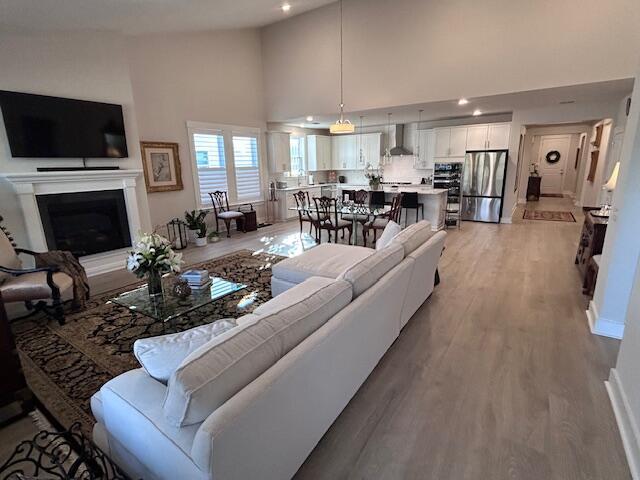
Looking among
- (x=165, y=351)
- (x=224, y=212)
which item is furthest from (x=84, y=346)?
(x=224, y=212)

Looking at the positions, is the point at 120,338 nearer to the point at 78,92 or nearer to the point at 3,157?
the point at 3,157

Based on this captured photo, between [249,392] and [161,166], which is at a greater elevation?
[161,166]

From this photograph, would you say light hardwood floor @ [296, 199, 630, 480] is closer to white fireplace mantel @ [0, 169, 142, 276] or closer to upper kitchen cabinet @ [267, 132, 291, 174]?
white fireplace mantel @ [0, 169, 142, 276]

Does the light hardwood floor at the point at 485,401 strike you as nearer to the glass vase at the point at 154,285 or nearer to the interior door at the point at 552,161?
the glass vase at the point at 154,285

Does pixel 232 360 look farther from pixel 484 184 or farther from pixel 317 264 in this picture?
pixel 484 184

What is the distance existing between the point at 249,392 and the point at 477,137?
27.2 feet

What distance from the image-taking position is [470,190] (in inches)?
301

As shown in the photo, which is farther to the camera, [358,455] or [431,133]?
[431,133]

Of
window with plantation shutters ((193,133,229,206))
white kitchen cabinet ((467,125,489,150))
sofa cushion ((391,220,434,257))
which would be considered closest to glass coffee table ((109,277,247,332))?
sofa cushion ((391,220,434,257))

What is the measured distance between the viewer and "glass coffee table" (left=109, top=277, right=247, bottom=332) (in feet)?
8.08

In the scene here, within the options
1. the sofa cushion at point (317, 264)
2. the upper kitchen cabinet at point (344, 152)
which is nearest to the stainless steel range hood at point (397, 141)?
the upper kitchen cabinet at point (344, 152)

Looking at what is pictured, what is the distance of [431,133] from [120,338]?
8.14m

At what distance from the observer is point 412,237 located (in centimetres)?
280

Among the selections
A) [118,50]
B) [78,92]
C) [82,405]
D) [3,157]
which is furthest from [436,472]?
[118,50]
